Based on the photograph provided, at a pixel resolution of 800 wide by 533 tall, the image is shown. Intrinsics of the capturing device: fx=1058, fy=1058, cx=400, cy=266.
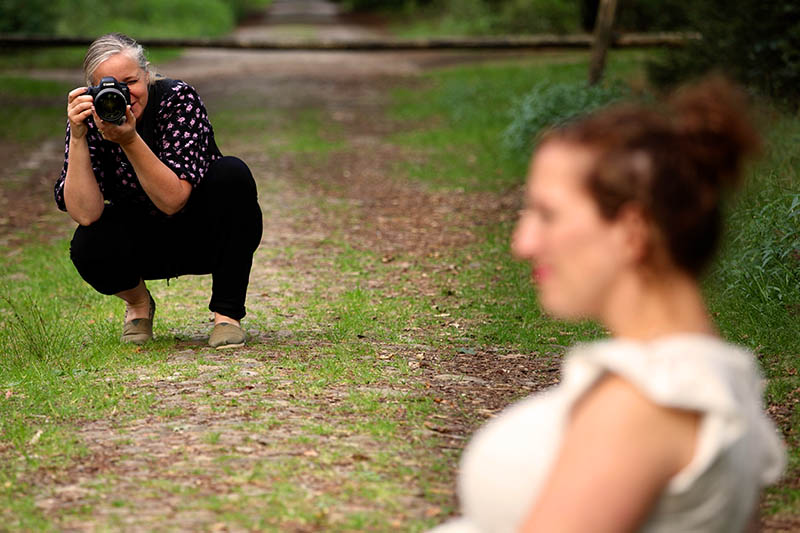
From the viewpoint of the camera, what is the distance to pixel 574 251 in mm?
1698

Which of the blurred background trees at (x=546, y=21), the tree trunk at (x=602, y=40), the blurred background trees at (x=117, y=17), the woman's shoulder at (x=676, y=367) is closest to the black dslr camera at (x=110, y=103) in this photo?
the woman's shoulder at (x=676, y=367)

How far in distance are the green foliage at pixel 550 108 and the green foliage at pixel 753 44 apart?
1.10 meters

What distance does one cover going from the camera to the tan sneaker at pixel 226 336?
474 centimetres

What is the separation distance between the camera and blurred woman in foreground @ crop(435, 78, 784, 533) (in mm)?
1554

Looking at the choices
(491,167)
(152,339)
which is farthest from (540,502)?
(491,167)

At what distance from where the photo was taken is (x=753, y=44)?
11.4 metres

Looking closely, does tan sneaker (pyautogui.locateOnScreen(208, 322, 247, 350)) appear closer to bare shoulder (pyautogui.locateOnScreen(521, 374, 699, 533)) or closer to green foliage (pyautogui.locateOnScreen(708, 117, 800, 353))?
green foliage (pyautogui.locateOnScreen(708, 117, 800, 353))

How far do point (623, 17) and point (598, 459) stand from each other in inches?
921

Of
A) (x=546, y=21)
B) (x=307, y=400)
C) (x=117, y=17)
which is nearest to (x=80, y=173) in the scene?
(x=307, y=400)

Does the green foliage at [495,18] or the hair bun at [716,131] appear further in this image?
the green foliage at [495,18]

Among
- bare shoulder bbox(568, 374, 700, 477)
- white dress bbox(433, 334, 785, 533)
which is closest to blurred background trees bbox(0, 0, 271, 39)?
white dress bbox(433, 334, 785, 533)

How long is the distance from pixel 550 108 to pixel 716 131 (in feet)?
33.4

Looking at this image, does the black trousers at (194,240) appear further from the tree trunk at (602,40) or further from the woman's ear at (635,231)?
the tree trunk at (602,40)

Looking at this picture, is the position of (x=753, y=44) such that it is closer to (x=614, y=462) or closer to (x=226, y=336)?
(x=226, y=336)
